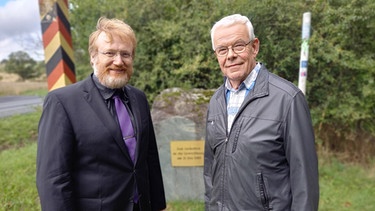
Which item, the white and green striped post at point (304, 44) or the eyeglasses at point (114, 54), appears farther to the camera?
the white and green striped post at point (304, 44)

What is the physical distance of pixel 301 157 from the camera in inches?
63.9

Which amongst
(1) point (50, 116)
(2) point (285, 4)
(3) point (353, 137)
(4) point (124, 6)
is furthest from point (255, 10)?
(1) point (50, 116)

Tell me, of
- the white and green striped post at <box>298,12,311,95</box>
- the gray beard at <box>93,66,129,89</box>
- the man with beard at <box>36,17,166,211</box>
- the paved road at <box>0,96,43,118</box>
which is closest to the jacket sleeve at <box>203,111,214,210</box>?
the man with beard at <box>36,17,166,211</box>

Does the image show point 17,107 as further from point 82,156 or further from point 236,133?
point 236,133

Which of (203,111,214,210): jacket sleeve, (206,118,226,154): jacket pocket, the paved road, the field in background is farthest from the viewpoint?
the paved road

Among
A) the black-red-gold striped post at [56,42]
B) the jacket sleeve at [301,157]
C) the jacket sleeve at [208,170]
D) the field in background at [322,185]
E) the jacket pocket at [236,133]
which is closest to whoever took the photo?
the jacket sleeve at [301,157]

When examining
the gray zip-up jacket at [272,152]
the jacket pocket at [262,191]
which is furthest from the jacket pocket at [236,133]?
the jacket pocket at [262,191]

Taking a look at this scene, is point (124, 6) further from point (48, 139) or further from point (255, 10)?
point (48, 139)

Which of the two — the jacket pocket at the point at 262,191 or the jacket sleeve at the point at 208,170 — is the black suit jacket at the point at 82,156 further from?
the jacket pocket at the point at 262,191

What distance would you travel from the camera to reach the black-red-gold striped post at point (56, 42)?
2.82 m

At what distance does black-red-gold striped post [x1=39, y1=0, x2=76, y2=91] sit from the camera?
282 cm

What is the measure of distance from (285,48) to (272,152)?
329 cm

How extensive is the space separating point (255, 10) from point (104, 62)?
10.5 ft

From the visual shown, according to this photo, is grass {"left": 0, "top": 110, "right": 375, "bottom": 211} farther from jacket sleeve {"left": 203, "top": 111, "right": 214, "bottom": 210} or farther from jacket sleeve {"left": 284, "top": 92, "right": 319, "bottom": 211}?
jacket sleeve {"left": 284, "top": 92, "right": 319, "bottom": 211}
